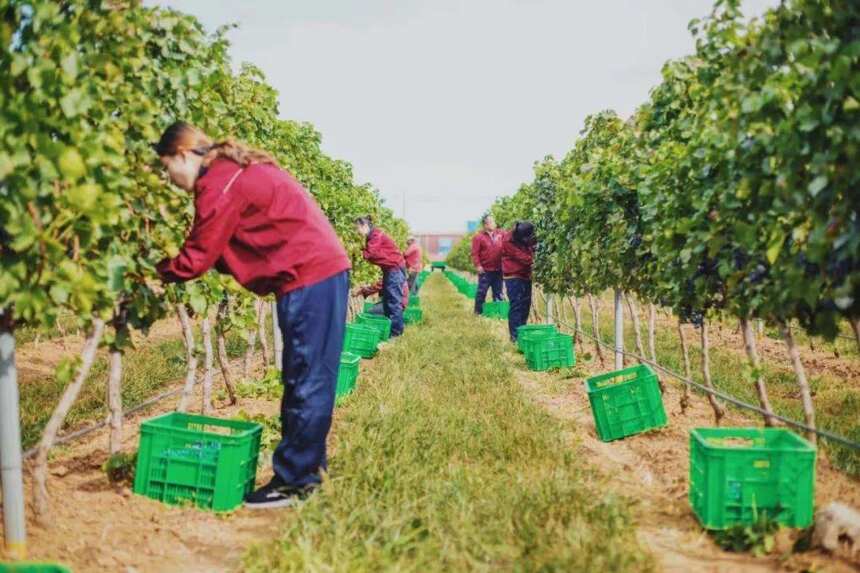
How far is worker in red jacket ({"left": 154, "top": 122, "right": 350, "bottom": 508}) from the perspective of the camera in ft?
11.3

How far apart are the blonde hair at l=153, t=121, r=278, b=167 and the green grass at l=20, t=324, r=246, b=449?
2.82 metres

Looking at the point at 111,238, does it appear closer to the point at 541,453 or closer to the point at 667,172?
the point at 541,453

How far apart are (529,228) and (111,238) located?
736cm

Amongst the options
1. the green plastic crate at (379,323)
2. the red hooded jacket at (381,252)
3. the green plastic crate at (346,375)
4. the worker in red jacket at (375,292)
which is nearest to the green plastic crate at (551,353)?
the green plastic crate at (379,323)

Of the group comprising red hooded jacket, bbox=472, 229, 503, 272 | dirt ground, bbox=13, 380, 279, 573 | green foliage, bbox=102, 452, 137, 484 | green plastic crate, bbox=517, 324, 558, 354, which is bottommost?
dirt ground, bbox=13, 380, 279, 573

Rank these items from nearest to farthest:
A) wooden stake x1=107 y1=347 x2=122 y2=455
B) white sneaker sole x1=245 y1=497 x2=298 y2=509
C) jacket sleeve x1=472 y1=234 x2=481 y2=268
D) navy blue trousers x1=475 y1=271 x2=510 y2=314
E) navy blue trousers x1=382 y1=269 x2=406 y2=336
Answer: white sneaker sole x1=245 y1=497 x2=298 y2=509
wooden stake x1=107 y1=347 x2=122 y2=455
navy blue trousers x1=382 y1=269 x2=406 y2=336
jacket sleeve x1=472 y1=234 x2=481 y2=268
navy blue trousers x1=475 y1=271 x2=510 y2=314

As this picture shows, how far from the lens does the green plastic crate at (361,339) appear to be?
29.1 ft

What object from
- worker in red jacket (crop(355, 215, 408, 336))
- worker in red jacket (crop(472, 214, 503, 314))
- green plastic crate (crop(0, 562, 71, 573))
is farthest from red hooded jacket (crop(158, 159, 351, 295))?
worker in red jacket (crop(472, 214, 503, 314))

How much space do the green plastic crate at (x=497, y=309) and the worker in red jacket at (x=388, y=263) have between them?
395 cm

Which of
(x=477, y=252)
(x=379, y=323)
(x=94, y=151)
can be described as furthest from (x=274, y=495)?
(x=477, y=252)

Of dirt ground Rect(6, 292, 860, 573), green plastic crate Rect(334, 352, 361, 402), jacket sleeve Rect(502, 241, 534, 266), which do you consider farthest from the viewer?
jacket sleeve Rect(502, 241, 534, 266)

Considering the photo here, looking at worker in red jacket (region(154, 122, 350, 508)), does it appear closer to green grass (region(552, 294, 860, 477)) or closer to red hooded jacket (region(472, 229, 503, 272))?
green grass (region(552, 294, 860, 477))

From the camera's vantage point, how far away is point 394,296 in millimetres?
10859

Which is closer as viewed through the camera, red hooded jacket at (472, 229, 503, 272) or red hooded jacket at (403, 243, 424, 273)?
red hooded jacket at (472, 229, 503, 272)
